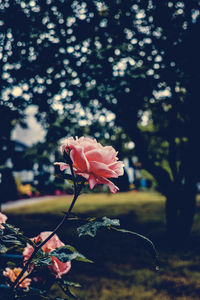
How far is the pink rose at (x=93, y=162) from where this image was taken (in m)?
1.04

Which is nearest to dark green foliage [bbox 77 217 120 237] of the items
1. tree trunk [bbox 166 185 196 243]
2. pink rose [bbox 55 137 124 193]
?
pink rose [bbox 55 137 124 193]

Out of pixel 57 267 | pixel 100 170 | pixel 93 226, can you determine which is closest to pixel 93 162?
pixel 100 170

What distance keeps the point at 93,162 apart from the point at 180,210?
6425 millimetres

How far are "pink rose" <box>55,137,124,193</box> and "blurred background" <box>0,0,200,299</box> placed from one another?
3.68 ft

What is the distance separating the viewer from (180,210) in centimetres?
699

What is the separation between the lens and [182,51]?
17.9ft

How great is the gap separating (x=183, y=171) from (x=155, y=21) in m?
3.36

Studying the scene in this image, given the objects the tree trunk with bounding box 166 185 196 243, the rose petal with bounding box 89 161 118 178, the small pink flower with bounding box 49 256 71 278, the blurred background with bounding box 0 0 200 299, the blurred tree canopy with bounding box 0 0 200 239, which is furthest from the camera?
the tree trunk with bounding box 166 185 196 243

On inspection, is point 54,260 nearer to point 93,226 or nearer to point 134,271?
point 93,226

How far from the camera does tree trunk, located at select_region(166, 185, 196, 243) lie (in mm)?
6660

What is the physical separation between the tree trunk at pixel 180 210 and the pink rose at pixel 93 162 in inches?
226

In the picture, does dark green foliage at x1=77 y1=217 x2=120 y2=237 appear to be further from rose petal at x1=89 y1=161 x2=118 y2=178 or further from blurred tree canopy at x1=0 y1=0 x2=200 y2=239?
blurred tree canopy at x1=0 y1=0 x2=200 y2=239

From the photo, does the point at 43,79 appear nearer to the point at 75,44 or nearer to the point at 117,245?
the point at 75,44

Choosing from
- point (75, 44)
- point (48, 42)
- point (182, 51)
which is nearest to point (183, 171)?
point (182, 51)
